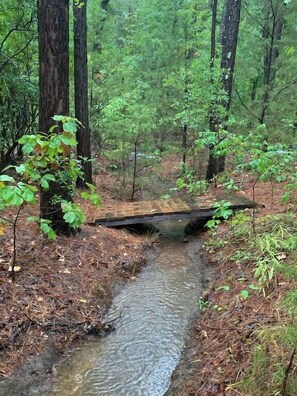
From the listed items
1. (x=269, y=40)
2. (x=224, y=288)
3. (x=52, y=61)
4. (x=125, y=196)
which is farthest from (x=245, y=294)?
(x=269, y=40)

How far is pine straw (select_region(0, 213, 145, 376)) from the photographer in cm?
349

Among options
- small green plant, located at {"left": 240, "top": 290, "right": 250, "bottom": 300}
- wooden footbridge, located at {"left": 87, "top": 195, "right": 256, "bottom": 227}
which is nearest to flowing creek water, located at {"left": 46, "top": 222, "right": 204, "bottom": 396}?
small green plant, located at {"left": 240, "top": 290, "right": 250, "bottom": 300}

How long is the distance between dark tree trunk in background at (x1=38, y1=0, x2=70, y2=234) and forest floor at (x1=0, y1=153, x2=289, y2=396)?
0.78 meters

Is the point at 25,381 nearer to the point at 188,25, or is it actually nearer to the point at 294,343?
the point at 294,343

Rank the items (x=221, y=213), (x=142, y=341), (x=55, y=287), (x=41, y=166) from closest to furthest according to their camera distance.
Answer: (x=41, y=166) → (x=142, y=341) → (x=55, y=287) → (x=221, y=213)

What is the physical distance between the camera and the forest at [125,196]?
3174mm

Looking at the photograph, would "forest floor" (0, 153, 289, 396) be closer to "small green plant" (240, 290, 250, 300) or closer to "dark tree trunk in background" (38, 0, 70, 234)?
"small green plant" (240, 290, 250, 300)

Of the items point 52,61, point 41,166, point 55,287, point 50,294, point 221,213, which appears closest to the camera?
point 41,166

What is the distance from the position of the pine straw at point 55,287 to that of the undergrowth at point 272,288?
68.9 inches

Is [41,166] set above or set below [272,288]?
above

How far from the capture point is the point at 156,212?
692cm

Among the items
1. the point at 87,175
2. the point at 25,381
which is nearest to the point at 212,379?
the point at 25,381

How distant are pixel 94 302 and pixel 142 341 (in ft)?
2.96

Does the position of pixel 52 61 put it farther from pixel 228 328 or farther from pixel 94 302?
pixel 228 328
